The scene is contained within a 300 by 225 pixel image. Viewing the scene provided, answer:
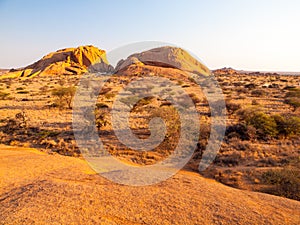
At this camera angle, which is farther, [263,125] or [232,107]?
[232,107]

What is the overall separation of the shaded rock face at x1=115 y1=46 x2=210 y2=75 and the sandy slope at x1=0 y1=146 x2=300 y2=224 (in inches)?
1610

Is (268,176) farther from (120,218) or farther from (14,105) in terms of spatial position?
(14,105)

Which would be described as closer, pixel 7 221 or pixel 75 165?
pixel 7 221

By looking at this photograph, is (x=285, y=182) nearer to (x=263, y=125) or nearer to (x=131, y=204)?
(x=131, y=204)

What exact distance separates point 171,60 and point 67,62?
26.4m

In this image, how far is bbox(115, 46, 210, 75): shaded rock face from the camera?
45.0 metres

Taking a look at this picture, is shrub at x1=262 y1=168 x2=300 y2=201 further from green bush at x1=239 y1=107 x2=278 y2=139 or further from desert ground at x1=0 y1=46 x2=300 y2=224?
green bush at x1=239 y1=107 x2=278 y2=139

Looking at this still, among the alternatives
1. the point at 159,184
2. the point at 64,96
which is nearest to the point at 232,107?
the point at 159,184

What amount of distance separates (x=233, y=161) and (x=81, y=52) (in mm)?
57950

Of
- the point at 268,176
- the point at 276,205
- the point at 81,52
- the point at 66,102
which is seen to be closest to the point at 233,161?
the point at 268,176

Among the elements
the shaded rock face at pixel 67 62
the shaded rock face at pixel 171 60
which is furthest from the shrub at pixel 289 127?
the shaded rock face at pixel 67 62

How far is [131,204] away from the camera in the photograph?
3906 mm

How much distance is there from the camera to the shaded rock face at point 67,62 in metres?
52.3

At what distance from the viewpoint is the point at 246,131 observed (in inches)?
375
